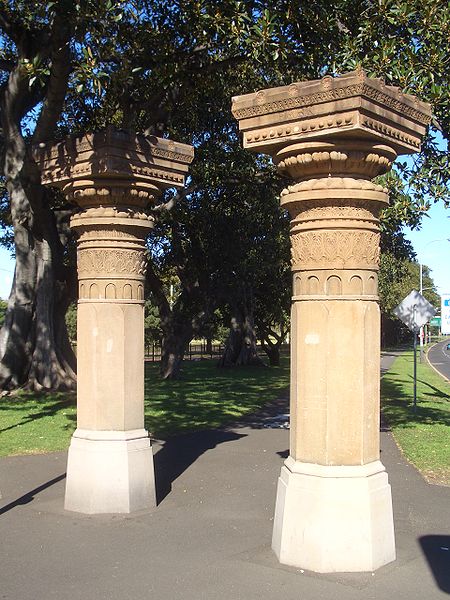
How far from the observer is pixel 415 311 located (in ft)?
54.4

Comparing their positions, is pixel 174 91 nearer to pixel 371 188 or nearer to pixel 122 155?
pixel 122 155

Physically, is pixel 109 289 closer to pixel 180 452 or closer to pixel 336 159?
pixel 336 159

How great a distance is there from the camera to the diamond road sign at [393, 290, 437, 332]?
16469 mm

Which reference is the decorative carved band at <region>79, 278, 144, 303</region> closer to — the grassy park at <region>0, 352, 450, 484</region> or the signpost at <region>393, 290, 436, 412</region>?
the grassy park at <region>0, 352, 450, 484</region>

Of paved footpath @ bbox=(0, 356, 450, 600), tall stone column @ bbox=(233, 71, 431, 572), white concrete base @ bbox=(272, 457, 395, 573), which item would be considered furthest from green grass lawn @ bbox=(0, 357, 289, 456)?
tall stone column @ bbox=(233, 71, 431, 572)

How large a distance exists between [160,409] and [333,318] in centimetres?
1078

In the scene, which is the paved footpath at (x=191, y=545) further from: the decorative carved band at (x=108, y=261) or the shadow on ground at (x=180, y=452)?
the decorative carved band at (x=108, y=261)

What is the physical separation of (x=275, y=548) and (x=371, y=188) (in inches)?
119

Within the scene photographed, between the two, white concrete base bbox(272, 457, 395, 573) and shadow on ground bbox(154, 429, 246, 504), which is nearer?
white concrete base bbox(272, 457, 395, 573)

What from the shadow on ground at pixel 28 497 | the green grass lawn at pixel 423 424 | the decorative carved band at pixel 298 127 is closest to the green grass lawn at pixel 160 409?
the shadow on ground at pixel 28 497

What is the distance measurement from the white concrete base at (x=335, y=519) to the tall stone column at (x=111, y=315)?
7.19 feet

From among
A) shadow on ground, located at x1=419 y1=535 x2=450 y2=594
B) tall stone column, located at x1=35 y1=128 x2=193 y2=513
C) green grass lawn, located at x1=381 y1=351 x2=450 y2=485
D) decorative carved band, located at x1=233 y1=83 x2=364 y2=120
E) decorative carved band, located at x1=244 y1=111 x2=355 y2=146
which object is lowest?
green grass lawn, located at x1=381 y1=351 x2=450 y2=485

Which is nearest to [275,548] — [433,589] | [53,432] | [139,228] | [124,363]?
[433,589]

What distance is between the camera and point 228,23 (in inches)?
412
